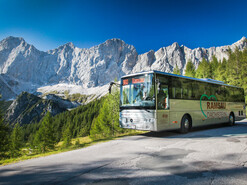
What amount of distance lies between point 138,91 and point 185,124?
4398 mm

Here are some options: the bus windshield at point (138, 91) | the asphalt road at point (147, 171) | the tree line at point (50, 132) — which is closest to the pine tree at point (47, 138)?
the tree line at point (50, 132)

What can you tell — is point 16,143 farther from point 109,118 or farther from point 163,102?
point 163,102

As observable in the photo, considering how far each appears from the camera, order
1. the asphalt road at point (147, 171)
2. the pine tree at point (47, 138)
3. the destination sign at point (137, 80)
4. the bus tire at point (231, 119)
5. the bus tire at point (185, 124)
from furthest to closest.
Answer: the pine tree at point (47, 138) < the bus tire at point (231, 119) < the bus tire at point (185, 124) < the destination sign at point (137, 80) < the asphalt road at point (147, 171)

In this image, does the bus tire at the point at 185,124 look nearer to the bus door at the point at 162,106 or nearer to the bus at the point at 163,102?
the bus at the point at 163,102

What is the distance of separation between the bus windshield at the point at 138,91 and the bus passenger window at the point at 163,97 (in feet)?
1.55

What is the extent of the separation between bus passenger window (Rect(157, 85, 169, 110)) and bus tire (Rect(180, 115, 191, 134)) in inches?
81.3

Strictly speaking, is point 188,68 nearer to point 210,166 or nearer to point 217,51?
point 210,166

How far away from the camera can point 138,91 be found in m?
9.63

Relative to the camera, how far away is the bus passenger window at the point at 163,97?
9342 mm

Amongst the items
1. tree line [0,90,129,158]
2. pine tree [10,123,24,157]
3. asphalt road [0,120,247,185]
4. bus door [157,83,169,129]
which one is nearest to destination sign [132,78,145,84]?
bus door [157,83,169,129]

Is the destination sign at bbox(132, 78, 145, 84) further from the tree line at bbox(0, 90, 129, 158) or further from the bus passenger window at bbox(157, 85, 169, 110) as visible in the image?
the tree line at bbox(0, 90, 129, 158)

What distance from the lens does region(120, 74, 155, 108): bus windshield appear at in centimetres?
921

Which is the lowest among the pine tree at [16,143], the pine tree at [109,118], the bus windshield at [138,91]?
the pine tree at [16,143]

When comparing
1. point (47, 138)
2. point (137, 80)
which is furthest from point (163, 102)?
point (47, 138)
